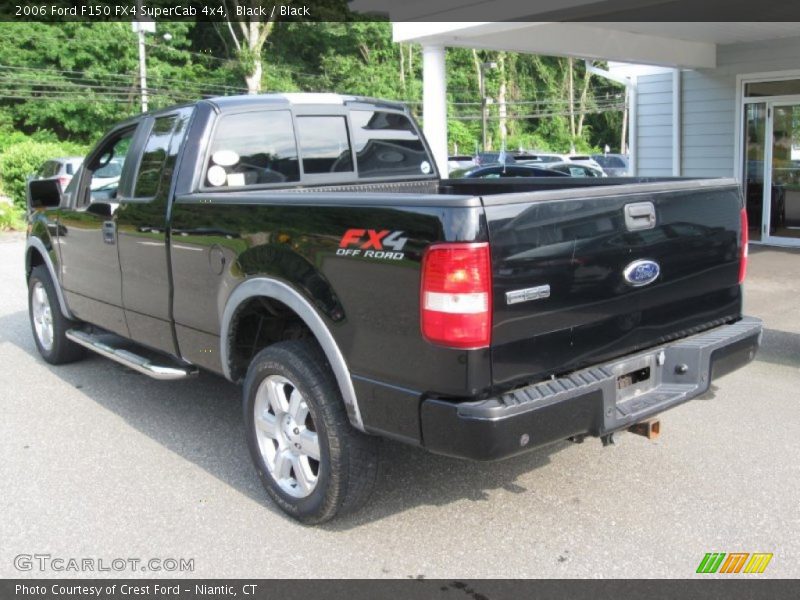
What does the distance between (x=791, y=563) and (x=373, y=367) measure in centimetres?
197

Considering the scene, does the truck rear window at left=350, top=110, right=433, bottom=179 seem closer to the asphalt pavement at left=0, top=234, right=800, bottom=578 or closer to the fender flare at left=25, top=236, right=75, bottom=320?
the asphalt pavement at left=0, top=234, right=800, bottom=578

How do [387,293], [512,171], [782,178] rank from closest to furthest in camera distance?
[387,293] < [782,178] < [512,171]

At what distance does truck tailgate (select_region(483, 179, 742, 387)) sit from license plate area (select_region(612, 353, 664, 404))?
8 cm

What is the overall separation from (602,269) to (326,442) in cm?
142

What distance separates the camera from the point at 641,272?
3562 millimetres

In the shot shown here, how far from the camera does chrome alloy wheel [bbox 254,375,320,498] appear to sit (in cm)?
378

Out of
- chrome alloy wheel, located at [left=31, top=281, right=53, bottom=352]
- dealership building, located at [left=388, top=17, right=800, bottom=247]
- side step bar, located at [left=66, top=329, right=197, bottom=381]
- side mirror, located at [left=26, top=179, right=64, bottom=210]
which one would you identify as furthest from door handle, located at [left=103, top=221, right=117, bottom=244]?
dealership building, located at [left=388, top=17, right=800, bottom=247]

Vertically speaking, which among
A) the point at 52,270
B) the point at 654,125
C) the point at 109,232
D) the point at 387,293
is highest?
the point at 654,125

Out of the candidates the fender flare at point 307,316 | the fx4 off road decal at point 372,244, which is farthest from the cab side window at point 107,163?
the fx4 off road decal at point 372,244

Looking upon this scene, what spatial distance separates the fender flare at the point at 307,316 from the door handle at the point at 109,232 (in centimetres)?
147

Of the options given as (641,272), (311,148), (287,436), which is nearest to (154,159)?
(311,148)

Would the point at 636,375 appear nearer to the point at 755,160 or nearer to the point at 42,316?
the point at 42,316

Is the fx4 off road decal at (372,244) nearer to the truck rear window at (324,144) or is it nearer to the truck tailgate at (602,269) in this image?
the truck tailgate at (602,269)

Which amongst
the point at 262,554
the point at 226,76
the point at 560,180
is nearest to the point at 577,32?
the point at 560,180
